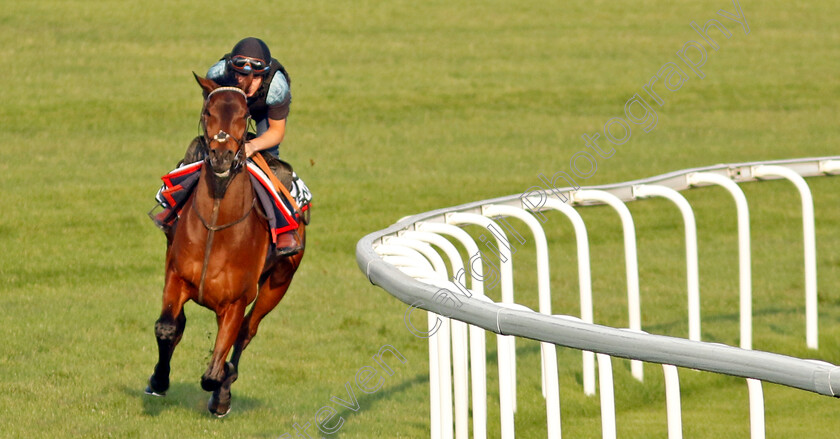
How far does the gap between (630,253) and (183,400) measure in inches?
120

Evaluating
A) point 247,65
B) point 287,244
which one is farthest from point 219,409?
point 247,65

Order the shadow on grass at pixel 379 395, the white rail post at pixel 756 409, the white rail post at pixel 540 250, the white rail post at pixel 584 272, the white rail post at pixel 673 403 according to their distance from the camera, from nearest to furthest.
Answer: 1. the white rail post at pixel 756 409
2. the white rail post at pixel 673 403
3. the white rail post at pixel 540 250
4. the white rail post at pixel 584 272
5. the shadow on grass at pixel 379 395

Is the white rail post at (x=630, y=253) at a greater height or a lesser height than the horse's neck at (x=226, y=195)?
lesser

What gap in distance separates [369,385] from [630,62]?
51.8ft

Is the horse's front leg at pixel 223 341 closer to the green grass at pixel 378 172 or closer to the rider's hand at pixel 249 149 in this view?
the green grass at pixel 378 172

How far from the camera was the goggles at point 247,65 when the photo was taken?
261 inches

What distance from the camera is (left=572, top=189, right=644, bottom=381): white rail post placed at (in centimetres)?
743

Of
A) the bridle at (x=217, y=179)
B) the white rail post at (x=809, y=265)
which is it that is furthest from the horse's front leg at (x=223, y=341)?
the white rail post at (x=809, y=265)

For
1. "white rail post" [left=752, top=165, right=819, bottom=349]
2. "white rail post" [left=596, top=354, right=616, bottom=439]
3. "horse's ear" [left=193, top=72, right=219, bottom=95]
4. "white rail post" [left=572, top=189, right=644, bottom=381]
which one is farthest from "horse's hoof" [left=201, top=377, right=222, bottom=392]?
"white rail post" [left=752, top=165, right=819, bottom=349]

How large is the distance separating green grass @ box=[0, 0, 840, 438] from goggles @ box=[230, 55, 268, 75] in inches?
82.9

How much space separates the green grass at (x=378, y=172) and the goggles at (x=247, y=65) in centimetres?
211

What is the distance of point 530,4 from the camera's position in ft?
86.0

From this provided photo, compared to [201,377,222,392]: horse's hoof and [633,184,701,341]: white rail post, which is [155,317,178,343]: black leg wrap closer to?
[201,377,222,392]: horse's hoof

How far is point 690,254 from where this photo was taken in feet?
25.7
